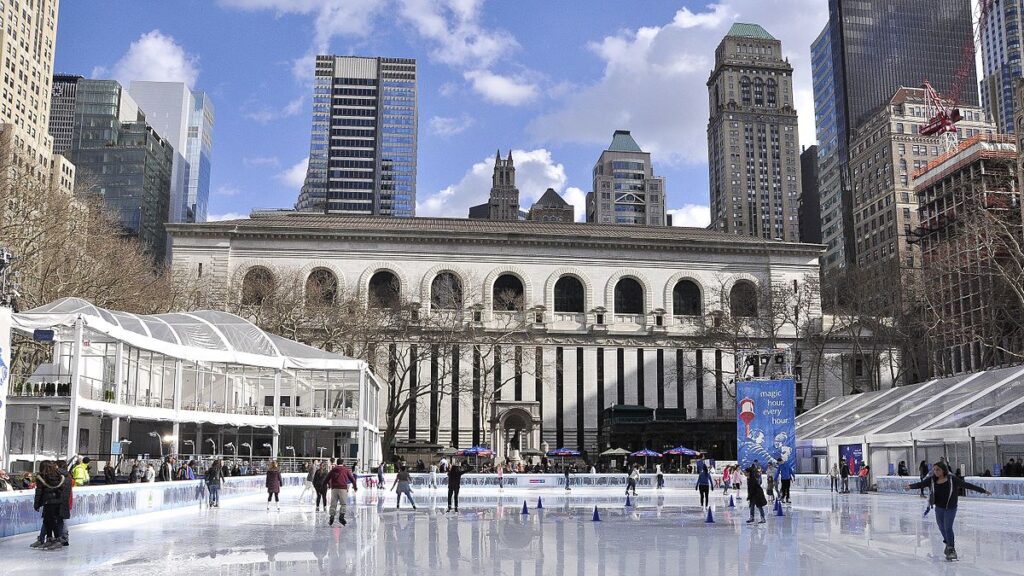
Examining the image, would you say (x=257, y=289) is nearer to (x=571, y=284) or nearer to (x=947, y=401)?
(x=571, y=284)

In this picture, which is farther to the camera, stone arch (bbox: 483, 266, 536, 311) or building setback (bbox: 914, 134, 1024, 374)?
stone arch (bbox: 483, 266, 536, 311)

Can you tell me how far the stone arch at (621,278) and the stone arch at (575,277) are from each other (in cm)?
141

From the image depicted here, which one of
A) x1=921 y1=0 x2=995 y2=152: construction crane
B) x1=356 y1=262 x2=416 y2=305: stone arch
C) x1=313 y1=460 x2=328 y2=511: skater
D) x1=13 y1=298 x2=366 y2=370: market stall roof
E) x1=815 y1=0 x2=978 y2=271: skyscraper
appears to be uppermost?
x1=815 y1=0 x2=978 y2=271: skyscraper

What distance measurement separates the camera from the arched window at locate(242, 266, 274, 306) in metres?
66.1

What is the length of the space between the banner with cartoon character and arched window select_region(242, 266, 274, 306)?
35.5 m

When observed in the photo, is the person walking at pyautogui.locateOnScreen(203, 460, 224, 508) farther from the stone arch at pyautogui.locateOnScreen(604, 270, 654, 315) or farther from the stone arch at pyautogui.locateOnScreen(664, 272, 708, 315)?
the stone arch at pyautogui.locateOnScreen(664, 272, 708, 315)

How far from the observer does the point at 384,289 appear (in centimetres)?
8025

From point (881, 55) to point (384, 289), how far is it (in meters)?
136

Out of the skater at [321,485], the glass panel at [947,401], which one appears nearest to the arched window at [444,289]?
the glass panel at [947,401]

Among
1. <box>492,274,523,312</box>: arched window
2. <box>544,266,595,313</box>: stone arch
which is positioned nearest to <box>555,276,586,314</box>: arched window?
<box>544,266,595,313</box>: stone arch

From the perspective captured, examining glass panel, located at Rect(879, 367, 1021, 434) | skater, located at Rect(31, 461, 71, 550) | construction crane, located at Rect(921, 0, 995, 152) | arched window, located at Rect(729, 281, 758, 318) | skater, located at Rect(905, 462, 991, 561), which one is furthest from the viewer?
construction crane, located at Rect(921, 0, 995, 152)

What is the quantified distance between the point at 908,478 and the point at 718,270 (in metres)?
46.8

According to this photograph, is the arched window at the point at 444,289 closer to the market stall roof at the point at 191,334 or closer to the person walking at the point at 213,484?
the market stall roof at the point at 191,334

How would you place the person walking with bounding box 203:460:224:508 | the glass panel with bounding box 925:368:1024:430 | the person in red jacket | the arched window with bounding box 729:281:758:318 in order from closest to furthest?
1. the person in red jacket
2. the person walking with bounding box 203:460:224:508
3. the glass panel with bounding box 925:368:1024:430
4. the arched window with bounding box 729:281:758:318
